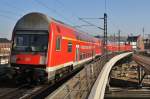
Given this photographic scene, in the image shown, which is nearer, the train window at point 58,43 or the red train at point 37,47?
the red train at point 37,47

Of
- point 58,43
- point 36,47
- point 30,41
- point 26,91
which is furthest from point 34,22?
point 26,91

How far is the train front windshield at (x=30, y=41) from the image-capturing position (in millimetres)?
18562

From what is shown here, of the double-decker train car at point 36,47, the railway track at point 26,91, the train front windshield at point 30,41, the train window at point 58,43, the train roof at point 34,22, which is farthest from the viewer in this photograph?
the train window at point 58,43

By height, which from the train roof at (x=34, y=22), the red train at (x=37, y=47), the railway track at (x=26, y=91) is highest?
the train roof at (x=34, y=22)

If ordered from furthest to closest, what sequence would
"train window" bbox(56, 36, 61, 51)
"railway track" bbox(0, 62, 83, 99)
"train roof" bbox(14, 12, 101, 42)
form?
"train window" bbox(56, 36, 61, 51) < "train roof" bbox(14, 12, 101, 42) < "railway track" bbox(0, 62, 83, 99)

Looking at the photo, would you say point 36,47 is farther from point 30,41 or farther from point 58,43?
point 58,43

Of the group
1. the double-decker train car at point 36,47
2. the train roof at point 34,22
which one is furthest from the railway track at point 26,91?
the train roof at point 34,22

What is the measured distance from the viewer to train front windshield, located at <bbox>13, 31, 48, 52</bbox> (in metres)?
18.6

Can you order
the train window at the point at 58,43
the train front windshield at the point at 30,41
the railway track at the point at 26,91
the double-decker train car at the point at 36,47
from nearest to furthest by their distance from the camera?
the railway track at the point at 26,91, the double-decker train car at the point at 36,47, the train front windshield at the point at 30,41, the train window at the point at 58,43

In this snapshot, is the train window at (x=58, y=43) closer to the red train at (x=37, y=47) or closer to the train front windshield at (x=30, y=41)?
the red train at (x=37, y=47)

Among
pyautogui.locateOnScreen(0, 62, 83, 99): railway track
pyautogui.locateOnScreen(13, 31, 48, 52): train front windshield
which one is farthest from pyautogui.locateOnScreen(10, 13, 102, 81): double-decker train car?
pyautogui.locateOnScreen(0, 62, 83, 99): railway track

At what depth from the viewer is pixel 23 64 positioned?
1861 centimetres

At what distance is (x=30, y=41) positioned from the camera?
1875 cm

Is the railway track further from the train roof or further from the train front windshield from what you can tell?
the train roof
